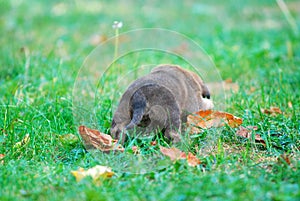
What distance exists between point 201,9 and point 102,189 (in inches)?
211

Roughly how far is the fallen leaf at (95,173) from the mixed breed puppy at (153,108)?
0.34m

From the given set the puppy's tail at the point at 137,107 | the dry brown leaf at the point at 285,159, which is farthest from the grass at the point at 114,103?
the puppy's tail at the point at 137,107

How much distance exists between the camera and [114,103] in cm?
340

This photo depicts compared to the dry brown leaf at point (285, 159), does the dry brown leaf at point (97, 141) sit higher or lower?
higher

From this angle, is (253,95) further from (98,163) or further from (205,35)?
(205,35)

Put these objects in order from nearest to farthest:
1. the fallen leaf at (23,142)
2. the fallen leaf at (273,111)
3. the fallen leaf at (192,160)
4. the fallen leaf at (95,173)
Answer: the fallen leaf at (95,173) < the fallen leaf at (192,160) < the fallen leaf at (23,142) < the fallen leaf at (273,111)

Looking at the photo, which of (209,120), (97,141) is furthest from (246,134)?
(97,141)

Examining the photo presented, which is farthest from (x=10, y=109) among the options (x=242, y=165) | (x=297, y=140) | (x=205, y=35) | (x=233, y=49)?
(x=205, y=35)

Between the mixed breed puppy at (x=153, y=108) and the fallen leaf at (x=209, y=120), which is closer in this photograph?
the mixed breed puppy at (x=153, y=108)

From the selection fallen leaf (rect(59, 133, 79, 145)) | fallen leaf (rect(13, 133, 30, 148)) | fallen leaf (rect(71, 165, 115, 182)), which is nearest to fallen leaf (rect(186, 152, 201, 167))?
fallen leaf (rect(71, 165, 115, 182))

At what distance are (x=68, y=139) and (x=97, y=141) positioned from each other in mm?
273

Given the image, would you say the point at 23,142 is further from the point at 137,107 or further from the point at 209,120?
the point at 209,120

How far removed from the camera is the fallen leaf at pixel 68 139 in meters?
2.88

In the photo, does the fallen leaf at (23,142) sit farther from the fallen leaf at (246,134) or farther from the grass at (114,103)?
the fallen leaf at (246,134)
